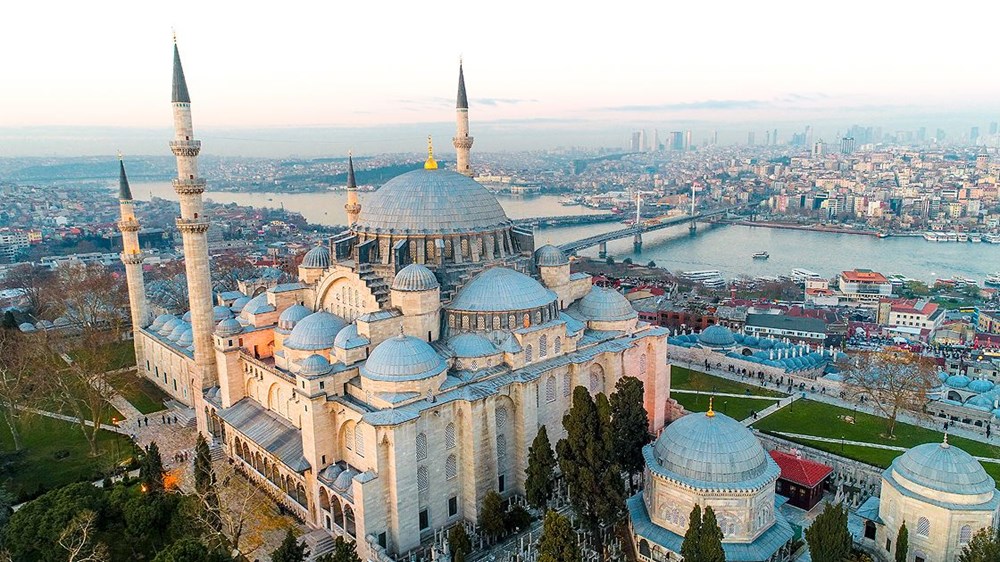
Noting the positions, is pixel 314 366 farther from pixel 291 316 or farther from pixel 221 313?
pixel 221 313

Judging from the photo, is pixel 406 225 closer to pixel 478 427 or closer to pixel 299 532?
pixel 478 427

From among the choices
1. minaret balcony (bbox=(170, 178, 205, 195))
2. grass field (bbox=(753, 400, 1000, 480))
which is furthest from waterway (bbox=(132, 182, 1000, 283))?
minaret balcony (bbox=(170, 178, 205, 195))

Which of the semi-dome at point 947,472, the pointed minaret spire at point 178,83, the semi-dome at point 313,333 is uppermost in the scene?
the pointed minaret spire at point 178,83

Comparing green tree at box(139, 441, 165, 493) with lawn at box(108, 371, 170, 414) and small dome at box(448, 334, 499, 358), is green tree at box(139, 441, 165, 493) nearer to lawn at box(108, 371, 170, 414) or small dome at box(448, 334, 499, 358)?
lawn at box(108, 371, 170, 414)

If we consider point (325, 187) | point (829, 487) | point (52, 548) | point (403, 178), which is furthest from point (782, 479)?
point (325, 187)

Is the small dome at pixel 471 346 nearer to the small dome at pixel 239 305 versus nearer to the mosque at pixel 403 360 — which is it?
the mosque at pixel 403 360

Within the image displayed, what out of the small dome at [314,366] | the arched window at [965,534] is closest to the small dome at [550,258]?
the small dome at [314,366]
